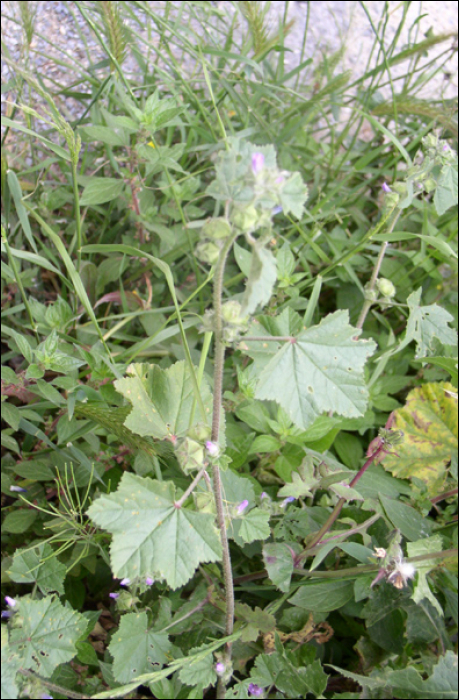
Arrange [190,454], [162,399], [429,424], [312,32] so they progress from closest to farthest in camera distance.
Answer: [190,454] → [162,399] → [429,424] → [312,32]

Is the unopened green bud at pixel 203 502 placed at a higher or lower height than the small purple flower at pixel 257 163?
lower

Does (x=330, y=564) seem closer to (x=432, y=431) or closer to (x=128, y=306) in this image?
(x=432, y=431)

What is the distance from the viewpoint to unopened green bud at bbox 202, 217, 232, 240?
740 mm

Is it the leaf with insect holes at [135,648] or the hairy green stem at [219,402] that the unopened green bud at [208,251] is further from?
the leaf with insect holes at [135,648]

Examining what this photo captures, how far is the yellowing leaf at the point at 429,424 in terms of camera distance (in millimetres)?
1644

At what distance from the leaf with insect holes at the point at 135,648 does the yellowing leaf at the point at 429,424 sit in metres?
0.80

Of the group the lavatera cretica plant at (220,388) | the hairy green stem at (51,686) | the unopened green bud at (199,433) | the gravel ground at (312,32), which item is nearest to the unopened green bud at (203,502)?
the lavatera cretica plant at (220,388)

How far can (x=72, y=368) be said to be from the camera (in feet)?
4.28

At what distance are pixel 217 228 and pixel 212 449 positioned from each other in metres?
0.34

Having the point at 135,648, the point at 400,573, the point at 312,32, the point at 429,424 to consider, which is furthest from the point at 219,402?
the point at 312,32

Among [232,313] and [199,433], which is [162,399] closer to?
[199,433]

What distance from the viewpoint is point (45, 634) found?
102cm

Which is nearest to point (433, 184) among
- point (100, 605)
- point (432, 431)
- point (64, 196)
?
point (432, 431)

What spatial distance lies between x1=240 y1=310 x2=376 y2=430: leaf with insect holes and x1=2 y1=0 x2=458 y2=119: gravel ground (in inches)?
63.6
